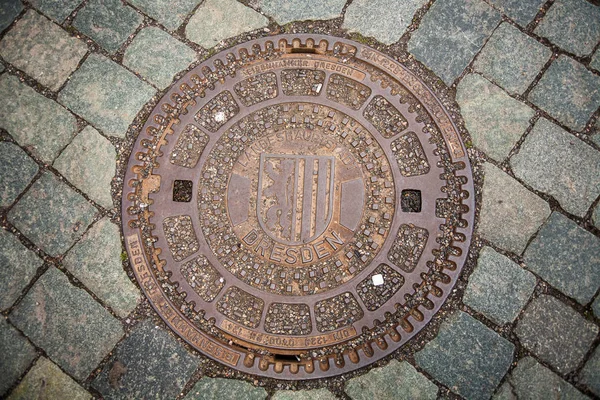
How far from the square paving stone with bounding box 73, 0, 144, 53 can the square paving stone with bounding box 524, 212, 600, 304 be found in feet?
9.54

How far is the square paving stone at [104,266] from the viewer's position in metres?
2.54

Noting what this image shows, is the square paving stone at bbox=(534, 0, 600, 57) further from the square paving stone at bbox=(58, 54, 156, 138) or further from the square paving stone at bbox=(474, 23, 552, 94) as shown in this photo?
the square paving stone at bbox=(58, 54, 156, 138)

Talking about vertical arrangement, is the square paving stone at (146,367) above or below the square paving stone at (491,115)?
below

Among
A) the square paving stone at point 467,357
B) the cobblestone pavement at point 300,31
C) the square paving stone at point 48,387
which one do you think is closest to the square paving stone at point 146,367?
the cobblestone pavement at point 300,31

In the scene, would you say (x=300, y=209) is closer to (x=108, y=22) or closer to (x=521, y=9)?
(x=108, y=22)

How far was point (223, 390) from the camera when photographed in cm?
244

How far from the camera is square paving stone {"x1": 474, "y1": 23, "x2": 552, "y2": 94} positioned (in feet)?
8.77

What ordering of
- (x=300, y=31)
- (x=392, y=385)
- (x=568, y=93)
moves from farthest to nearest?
(x=300, y=31) < (x=568, y=93) < (x=392, y=385)

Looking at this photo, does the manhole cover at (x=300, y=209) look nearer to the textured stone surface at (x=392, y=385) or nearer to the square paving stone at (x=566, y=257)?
the textured stone surface at (x=392, y=385)

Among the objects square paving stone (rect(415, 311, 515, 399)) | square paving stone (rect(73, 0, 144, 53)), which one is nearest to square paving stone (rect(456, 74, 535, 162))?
square paving stone (rect(415, 311, 515, 399))

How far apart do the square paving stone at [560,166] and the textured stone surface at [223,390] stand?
2060 mm

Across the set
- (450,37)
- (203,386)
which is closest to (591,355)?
(450,37)

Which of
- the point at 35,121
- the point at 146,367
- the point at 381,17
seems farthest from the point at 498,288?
the point at 35,121

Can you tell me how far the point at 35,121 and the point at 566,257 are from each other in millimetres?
3413
